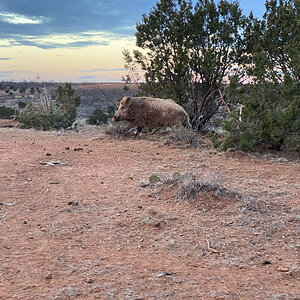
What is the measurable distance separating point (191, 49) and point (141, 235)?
10633mm

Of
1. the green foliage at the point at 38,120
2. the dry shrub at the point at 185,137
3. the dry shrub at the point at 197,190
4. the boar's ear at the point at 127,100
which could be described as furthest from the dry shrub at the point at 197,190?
the green foliage at the point at 38,120

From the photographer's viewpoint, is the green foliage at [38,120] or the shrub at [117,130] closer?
the shrub at [117,130]

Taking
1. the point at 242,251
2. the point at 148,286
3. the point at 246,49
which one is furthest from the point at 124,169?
the point at 246,49

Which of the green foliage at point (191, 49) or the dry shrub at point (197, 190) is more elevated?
the green foliage at point (191, 49)

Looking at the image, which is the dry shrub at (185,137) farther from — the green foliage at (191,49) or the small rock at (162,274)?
the small rock at (162,274)

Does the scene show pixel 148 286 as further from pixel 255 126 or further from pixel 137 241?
pixel 255 126

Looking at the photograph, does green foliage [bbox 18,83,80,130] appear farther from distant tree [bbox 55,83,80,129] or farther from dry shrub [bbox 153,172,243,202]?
dry shrub [bbox 153,172,243,202]

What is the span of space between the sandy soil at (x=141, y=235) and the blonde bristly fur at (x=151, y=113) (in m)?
4.44

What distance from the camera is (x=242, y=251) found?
396 centimetres

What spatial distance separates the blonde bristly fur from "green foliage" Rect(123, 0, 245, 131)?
112 cm

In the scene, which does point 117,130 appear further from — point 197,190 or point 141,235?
point 141,235

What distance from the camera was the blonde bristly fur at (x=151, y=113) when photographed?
12195 mm

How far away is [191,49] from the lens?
13891 mm

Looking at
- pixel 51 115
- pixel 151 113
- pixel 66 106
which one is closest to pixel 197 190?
pixel 151 113
